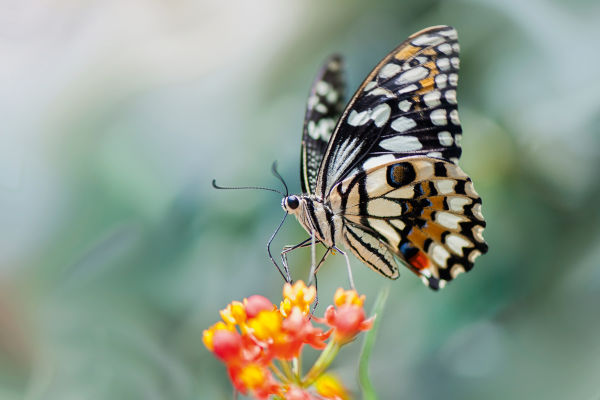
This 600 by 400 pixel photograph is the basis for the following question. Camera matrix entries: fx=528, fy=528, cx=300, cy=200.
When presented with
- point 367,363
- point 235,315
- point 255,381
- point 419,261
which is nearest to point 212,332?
point 235,315

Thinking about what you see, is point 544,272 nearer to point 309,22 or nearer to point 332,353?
point 332,353

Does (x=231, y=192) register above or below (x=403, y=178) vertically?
below

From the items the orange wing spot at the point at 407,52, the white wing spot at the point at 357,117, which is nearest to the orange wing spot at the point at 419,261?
the white wing spot at the point at 357,117

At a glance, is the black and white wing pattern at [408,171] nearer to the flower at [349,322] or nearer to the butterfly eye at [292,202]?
the butterfly eye at [292,202]

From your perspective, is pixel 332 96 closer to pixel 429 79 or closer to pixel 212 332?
pixel 429 79

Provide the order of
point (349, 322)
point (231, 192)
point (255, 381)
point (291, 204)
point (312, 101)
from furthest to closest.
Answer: point (231, 192) < point (312, 101) < point (291, 204) < point (349, 322) < point (255, 381)

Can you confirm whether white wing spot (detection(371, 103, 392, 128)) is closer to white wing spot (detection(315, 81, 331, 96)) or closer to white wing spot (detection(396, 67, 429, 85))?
white wing spot (detection(396, 67, 429, 85))

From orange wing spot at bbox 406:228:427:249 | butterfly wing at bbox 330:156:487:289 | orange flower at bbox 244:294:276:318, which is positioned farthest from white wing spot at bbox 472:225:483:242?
orange flower at bbox 244:294:276:318
